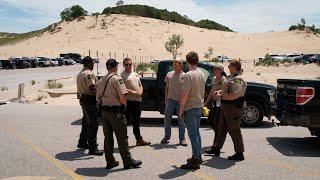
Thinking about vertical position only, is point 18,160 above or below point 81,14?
below

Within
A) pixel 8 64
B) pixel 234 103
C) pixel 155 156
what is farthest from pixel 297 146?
pixel 8 64

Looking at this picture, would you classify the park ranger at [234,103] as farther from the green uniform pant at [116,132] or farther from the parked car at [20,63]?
the parked car at [20,63]

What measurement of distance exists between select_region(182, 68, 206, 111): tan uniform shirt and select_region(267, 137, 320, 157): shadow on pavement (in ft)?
8.32

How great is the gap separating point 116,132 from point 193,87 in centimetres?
139

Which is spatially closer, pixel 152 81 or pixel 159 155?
pixel 159 155

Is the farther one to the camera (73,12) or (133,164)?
(73,12)

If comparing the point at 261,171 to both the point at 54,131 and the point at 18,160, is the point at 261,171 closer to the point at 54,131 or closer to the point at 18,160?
the point at 18,160

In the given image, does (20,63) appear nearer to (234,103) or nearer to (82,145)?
(82,145)

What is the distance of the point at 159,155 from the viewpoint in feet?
30.0

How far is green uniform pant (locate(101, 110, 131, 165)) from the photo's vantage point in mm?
7828

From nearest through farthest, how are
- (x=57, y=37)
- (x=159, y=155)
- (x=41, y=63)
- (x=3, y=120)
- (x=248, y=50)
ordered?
(x=159, y=155) → (x=3, y=120) → (x=41, y=63) → (x=248, y=50) → (x=57, y=37)

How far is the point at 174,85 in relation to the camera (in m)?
9.97

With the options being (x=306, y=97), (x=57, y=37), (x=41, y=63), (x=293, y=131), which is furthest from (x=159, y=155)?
(x=57, y=37)

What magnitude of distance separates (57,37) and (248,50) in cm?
4954
